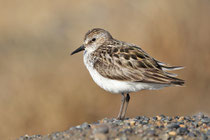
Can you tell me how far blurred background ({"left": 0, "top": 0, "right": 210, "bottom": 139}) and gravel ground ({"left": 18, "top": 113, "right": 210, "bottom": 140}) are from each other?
29.1ft

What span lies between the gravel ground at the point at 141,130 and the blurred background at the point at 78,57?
8.87m

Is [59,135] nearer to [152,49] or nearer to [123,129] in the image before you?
[123,129]

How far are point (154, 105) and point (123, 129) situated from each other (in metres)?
10.7

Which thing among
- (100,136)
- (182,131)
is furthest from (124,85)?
(100,136)

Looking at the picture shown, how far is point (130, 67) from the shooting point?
11438 millimetres

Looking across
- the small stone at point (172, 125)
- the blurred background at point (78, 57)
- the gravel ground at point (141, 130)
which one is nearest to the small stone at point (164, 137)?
the gravel ground at point (141, 130)

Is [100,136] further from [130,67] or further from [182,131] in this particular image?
[130,67]

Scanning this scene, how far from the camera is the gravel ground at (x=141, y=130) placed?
958 centimetres

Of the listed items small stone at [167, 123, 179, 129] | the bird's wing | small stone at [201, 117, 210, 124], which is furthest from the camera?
small stone at [201, 117, 210, 124]

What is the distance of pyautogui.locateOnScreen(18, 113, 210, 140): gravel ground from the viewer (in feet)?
31.4

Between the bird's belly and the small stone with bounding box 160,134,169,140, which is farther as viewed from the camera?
the bird's belly

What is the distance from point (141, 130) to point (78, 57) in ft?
36.1

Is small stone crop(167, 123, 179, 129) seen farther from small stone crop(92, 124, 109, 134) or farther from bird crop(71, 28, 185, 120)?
small stone crop(92, 124, 109, 134)

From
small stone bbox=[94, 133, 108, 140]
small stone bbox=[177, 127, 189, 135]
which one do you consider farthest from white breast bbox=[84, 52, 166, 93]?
small stone bbox=[94, 133, 108, 140]
